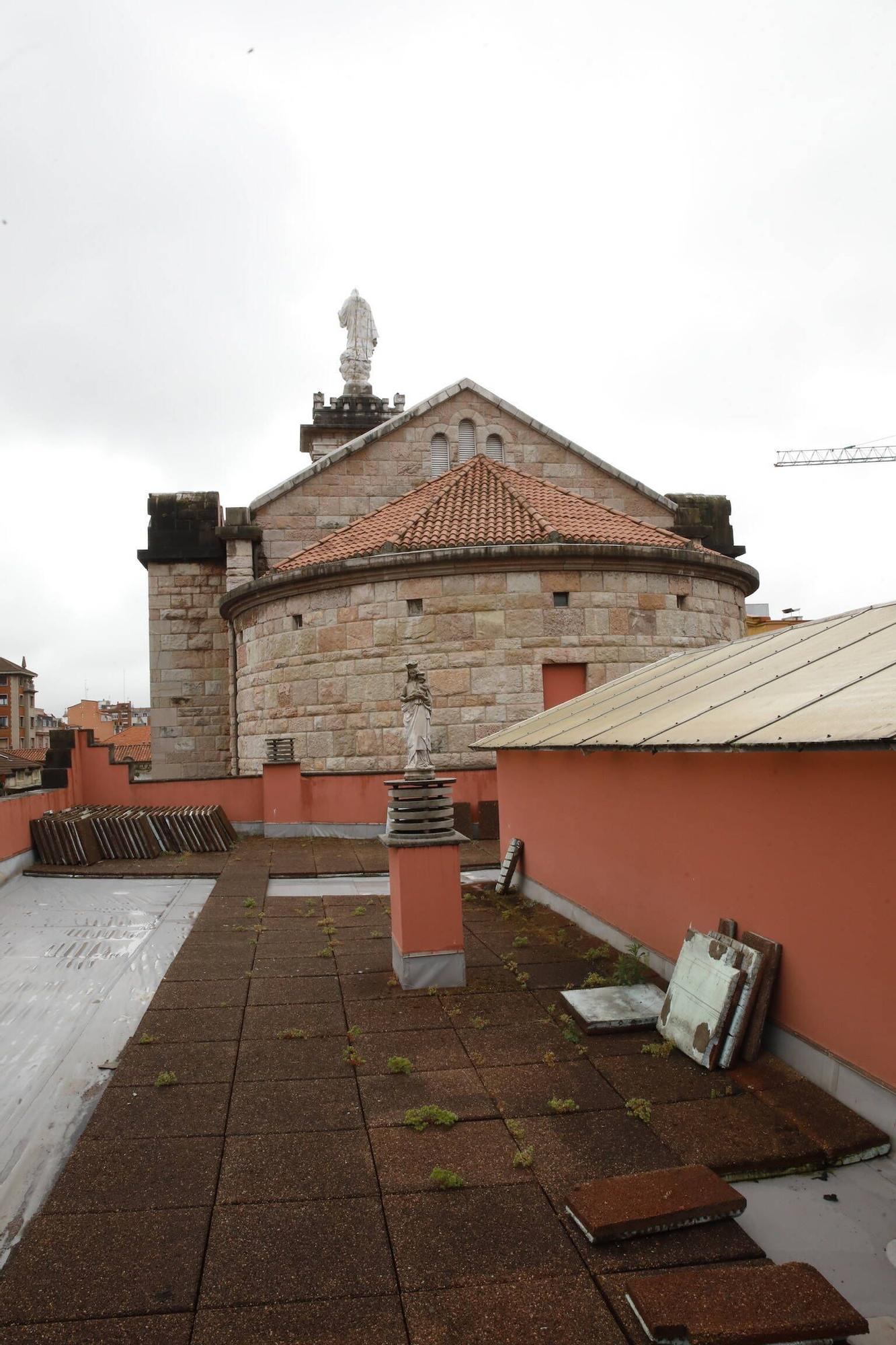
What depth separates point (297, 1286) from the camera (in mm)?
3215

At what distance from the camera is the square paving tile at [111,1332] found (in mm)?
2945

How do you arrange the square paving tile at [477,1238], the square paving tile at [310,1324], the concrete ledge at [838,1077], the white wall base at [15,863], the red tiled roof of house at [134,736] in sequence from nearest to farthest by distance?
the square paving tile at [310,1324], the square paving tile at [477,1238], the concrete ledge at [838,1077], the white wall base at [15,863], the red tiled roof of house at [134,736]

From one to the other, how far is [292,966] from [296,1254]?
4177mm

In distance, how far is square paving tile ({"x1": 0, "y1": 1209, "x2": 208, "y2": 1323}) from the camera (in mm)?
3131

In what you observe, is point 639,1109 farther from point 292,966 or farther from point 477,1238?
point 292,966

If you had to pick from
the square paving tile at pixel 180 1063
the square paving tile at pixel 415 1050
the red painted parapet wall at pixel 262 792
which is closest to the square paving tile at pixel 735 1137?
the square paving tile at pixel 415 1050

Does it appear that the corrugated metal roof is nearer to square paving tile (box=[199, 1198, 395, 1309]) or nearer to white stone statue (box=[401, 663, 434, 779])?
white stone statue (box=[401, 663, 434, 779])

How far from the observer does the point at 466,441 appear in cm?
2117

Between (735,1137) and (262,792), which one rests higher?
(262,792)

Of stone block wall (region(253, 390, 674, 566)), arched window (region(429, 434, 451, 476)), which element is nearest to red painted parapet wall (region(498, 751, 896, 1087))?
stone block wall (region(253, 390, 674, 566))

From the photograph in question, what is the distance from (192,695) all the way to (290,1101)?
55.1 ft

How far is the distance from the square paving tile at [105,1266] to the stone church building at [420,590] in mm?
11711

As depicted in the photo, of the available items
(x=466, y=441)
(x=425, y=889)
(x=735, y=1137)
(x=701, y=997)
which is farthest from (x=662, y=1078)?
(x=466, y=441)

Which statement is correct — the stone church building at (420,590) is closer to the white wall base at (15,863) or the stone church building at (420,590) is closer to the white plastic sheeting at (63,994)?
the white wall base at (15,863)
